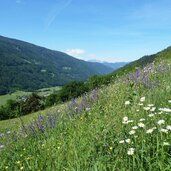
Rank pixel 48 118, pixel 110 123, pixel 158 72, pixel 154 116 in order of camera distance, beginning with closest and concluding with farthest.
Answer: pixel 154 116 < pixel 110 123 < pixel 48 118 < pixel 158 72

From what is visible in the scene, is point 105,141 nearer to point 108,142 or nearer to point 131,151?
point 108,142

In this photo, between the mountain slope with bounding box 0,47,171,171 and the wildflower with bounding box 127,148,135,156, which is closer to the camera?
the wildflower with bounding box 127,148,135,156

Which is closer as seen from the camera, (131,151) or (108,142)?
(131,151)

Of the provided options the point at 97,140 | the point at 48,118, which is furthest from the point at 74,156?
the point at 48,118

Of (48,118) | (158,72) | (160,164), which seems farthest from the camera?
(158,72)

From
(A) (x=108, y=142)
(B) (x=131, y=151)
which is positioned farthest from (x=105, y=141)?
(B) (x=131, y=151)

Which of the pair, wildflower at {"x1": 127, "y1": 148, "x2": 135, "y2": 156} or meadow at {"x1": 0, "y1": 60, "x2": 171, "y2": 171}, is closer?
wildflower at {"x1": 127, "y1": 148, "x2": 135, "y2": 156}

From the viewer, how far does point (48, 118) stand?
318 inches

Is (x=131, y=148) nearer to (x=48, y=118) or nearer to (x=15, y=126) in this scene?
(x=48, y=118)

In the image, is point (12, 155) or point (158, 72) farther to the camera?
point (158, 72)

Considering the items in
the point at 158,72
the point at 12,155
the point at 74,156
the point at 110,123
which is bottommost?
the point at 12,155

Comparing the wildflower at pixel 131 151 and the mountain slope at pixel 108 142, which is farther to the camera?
the mountain slope at pixel 108 142

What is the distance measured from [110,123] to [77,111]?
10.4ft

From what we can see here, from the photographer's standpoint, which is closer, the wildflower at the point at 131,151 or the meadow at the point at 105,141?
the wildflower at the point at 131,151
